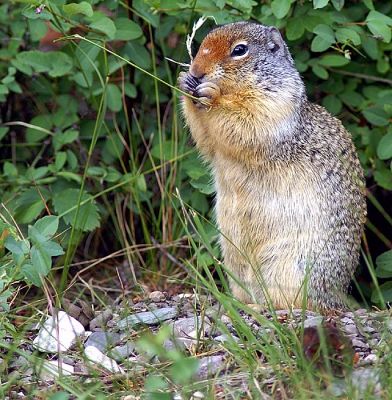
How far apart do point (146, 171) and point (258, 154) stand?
1349 millimetres

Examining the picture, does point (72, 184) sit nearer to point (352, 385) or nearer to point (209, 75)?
point (209, 75)

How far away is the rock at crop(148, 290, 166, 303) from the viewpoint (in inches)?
197

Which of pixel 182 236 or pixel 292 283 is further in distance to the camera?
pixel 182 236

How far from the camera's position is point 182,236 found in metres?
5.96

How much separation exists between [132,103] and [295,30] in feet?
4.50

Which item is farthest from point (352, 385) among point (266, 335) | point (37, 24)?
point (37, 24)

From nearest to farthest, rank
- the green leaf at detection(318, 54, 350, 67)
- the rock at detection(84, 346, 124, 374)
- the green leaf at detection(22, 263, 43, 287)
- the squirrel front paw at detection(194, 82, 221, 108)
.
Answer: the rock at detection(84, 346, 124, 374), the green leaf at detection(22, 263, 43, 287), the squirrel front paw at detection(194, 82, 221, 108), the green leaf at detection(318, 54, 350, 67)

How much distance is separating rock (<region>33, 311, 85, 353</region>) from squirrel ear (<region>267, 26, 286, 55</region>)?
1.79 metres

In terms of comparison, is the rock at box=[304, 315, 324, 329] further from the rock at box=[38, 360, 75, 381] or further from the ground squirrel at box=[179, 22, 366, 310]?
the rock at box=[38, 360, 75, 381]

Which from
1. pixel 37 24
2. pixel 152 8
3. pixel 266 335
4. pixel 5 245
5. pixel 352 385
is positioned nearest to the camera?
pixel 352 385

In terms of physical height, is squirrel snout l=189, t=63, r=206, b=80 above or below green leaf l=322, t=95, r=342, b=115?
above

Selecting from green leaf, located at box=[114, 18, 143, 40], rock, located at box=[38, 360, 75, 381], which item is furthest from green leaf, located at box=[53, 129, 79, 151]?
rock, located at box=[38, 360, 75, 381]

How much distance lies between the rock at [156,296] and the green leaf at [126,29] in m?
1.56

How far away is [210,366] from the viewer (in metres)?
3.53
